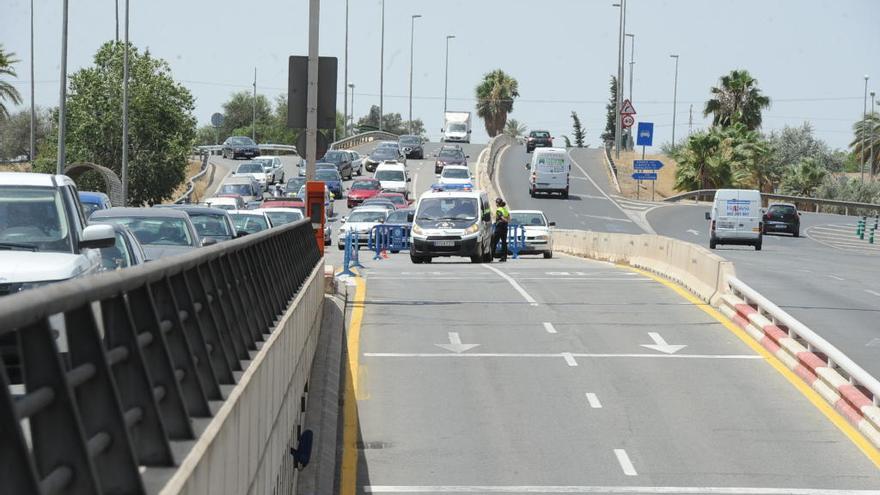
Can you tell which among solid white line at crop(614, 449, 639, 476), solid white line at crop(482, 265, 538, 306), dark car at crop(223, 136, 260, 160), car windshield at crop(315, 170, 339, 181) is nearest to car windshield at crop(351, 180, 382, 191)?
car windshield at crop(315, 170, 339, 181)

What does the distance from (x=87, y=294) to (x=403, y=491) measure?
29.0 ft

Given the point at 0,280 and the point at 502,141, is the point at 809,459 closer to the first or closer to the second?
the point at 0,280

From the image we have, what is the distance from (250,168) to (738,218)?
36.4m

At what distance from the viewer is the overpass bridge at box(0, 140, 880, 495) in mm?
4176

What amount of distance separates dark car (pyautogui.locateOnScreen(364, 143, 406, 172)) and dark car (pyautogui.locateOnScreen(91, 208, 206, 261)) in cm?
7826

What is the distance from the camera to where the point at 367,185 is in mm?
71812

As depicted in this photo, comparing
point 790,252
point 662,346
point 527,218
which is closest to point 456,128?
point 790,252

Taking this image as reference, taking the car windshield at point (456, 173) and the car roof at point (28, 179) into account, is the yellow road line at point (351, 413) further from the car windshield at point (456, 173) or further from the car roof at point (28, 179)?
the car windshield at point (456, 173)

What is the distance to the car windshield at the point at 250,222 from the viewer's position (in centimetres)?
2866

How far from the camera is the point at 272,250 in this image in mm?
12578

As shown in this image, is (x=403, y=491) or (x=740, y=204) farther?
(x=740, y=204)

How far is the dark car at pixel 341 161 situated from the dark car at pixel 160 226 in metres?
67.0

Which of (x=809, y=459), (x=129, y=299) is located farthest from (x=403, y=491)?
(x=129, y=299)

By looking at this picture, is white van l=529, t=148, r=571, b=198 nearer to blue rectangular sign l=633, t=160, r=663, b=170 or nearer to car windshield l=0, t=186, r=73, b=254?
blue rectangular sign l=633, t=160, r=663, b=170
